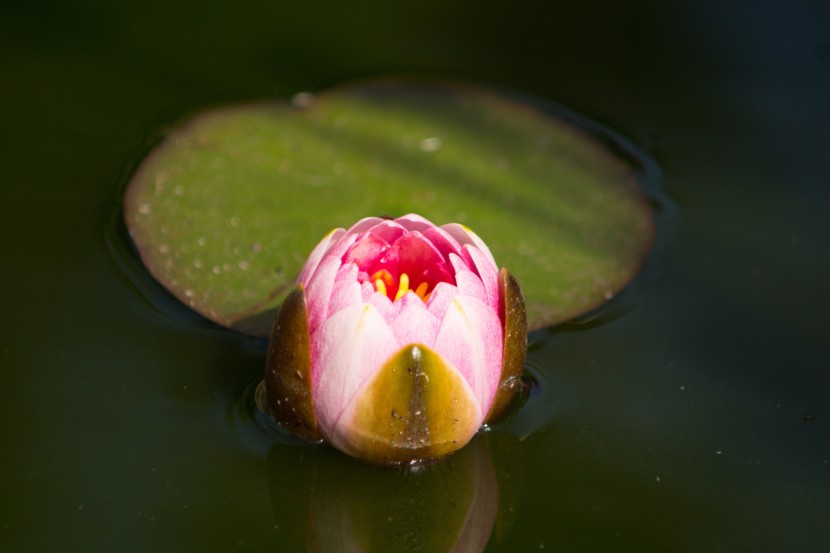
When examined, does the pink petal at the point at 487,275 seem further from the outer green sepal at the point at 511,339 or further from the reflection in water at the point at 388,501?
the reflection in water at the point at 388,501

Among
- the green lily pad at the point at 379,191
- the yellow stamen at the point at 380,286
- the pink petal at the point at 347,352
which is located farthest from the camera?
the green lily pad at the point at 379,191

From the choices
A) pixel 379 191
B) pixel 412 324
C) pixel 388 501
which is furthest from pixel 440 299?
pixel 379 191

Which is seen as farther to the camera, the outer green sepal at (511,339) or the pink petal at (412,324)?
the outer green sepal at (511,339)

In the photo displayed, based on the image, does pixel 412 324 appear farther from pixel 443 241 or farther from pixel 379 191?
pixel 379 191

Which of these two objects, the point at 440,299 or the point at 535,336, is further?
the point at 535,336

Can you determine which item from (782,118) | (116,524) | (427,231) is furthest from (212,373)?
(782,118)

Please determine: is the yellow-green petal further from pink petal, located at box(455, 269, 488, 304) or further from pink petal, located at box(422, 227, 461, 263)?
pink petal, located at box(422, 227, 461, 263)

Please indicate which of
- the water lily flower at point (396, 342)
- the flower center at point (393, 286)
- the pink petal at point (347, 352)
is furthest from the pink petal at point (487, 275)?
the pink petal at point (347, 352)

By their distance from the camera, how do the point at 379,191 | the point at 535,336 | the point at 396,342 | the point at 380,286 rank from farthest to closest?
the point at 379,191 → the point at 535,336 → the point at 380,286 → the point at 396,342
